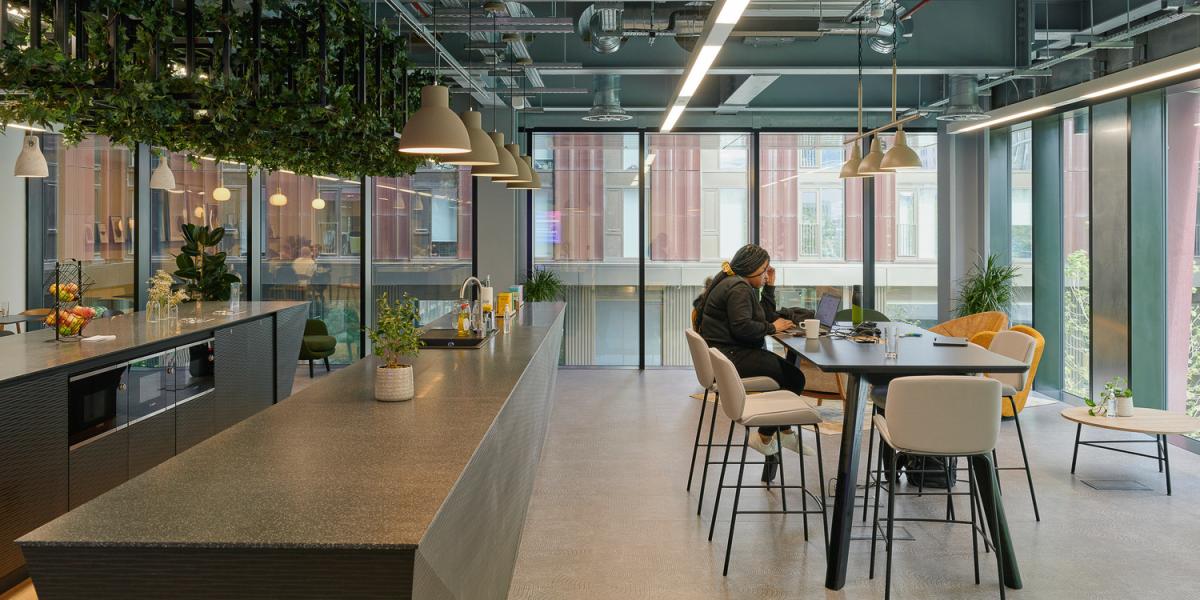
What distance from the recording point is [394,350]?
11.5ft

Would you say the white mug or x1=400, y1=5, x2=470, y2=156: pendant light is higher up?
x1=400, y1=5, x2=470, y2=156: pendant light

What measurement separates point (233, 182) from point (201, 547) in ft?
29.0

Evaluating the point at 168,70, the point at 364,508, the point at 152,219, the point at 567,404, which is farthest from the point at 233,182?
the point at 364,508

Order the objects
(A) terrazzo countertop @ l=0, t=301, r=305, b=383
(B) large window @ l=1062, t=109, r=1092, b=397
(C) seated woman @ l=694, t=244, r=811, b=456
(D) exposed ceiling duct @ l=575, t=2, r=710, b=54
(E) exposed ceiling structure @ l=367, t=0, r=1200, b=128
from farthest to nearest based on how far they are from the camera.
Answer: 1. (B) large window @ l=1062, t=109, r=1092, b=397
2. (E) exposed ceiling structure @ l=367, t=0, r=1200, b=128
3. (D) exposed ceiling duct @ l=575, t=2, r=710, b=54
4. (C) seated woman @ l=694, t=244, r=811, b=456
5. (A) terrazzo countertop @ l=0, t=301, r=305, b=383

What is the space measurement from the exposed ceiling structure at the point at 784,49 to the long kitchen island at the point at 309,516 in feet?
12.4

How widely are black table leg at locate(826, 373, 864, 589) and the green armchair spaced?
7.07 meters

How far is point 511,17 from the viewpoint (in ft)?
21.5

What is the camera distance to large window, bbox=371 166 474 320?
1082 centimetres

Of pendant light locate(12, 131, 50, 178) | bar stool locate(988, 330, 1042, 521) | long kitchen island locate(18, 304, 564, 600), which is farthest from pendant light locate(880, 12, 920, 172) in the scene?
pendant light locate(12, 131, 50, 178)

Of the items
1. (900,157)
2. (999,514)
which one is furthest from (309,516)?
(900,157)

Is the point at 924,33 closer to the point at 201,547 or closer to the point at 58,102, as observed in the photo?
the point at 58,102

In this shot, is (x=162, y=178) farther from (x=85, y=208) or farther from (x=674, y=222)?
(x=674, y=222)

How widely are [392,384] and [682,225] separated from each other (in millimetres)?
8327

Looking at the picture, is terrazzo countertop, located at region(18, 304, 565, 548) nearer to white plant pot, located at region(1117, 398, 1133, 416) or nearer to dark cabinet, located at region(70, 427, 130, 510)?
dark cabinet, located at region(70, 427, 130, 510)
